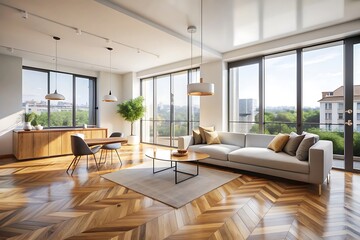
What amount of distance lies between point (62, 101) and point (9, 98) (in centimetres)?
141

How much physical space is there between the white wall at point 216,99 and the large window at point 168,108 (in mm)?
561

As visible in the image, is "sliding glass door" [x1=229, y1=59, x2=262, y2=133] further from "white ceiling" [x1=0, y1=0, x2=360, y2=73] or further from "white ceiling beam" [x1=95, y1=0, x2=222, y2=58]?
"white ceiling beam" [x1=95, y1=0, x2=222, y2=58]

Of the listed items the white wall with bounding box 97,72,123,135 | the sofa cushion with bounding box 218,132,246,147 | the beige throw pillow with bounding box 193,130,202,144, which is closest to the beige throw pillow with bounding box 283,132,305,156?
the sofa cushion with bounding box 218,132,246,147

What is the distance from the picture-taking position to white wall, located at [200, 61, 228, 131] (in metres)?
5.53

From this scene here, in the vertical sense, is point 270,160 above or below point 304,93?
below

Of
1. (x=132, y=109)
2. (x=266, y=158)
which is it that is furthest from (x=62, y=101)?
(x=266, y=158)

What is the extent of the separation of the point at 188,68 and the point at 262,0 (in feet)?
11.8

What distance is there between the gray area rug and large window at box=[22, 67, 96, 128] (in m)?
3.92

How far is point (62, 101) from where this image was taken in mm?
6516

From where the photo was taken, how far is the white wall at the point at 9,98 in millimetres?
5203

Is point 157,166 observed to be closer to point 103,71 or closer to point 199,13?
point 199,13

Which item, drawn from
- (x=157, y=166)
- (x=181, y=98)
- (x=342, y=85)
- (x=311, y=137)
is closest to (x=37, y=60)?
(x=181, y=98)

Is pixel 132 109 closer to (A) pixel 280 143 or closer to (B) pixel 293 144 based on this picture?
(A) pixel 280 143

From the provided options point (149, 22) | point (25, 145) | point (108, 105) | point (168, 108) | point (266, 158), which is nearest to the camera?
point (266, 158)
